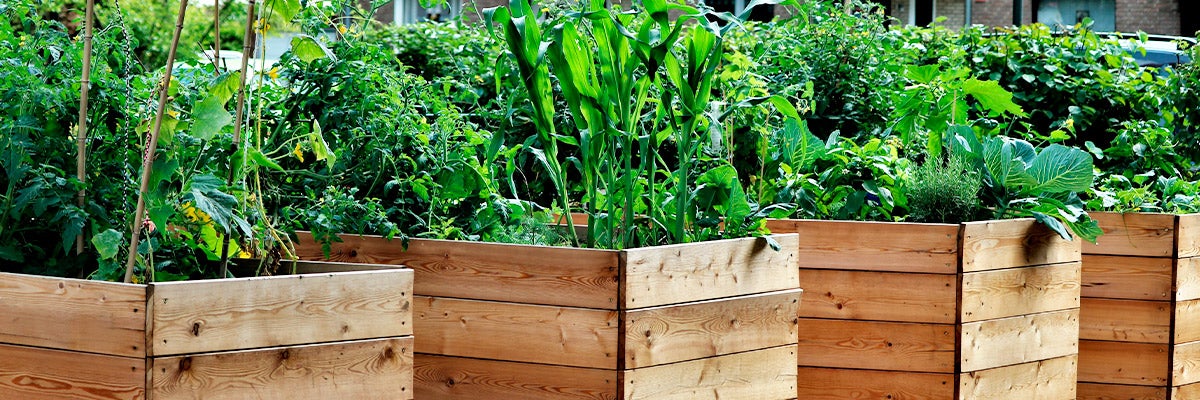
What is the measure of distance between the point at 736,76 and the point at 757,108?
1.20ft

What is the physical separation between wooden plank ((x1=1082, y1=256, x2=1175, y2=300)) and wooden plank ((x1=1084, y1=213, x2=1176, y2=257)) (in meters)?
0.02

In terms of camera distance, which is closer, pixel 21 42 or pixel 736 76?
pixel 21 42

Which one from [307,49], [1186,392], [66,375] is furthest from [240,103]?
[1186,392]

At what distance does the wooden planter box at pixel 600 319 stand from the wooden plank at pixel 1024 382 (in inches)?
31.3

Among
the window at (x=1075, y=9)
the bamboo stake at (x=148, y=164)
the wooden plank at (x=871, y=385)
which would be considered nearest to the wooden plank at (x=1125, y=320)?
the wooden plank at (x=871, y=385)

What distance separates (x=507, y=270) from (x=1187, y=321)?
260cm

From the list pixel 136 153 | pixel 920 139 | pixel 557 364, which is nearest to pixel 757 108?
pixel 920 139

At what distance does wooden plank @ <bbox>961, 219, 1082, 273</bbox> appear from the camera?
3582mm

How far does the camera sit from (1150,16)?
1869 cm

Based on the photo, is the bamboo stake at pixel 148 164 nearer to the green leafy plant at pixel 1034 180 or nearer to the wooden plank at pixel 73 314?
the wooden plank at pixel 73 314

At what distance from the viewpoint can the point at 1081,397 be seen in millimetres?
4277

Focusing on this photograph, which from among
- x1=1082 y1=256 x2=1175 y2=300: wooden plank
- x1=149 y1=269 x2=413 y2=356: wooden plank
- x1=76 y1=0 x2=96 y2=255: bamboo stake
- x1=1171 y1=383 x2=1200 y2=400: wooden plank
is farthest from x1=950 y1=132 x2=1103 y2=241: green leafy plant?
x1=76 y1=0 x2=96 y2=255: bamboo stake

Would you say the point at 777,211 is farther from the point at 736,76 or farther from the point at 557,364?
the point at 557,364

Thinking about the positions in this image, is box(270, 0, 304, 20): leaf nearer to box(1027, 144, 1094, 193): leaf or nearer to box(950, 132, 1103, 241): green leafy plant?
box(950, 132, 1103, 241): green leafy plant
